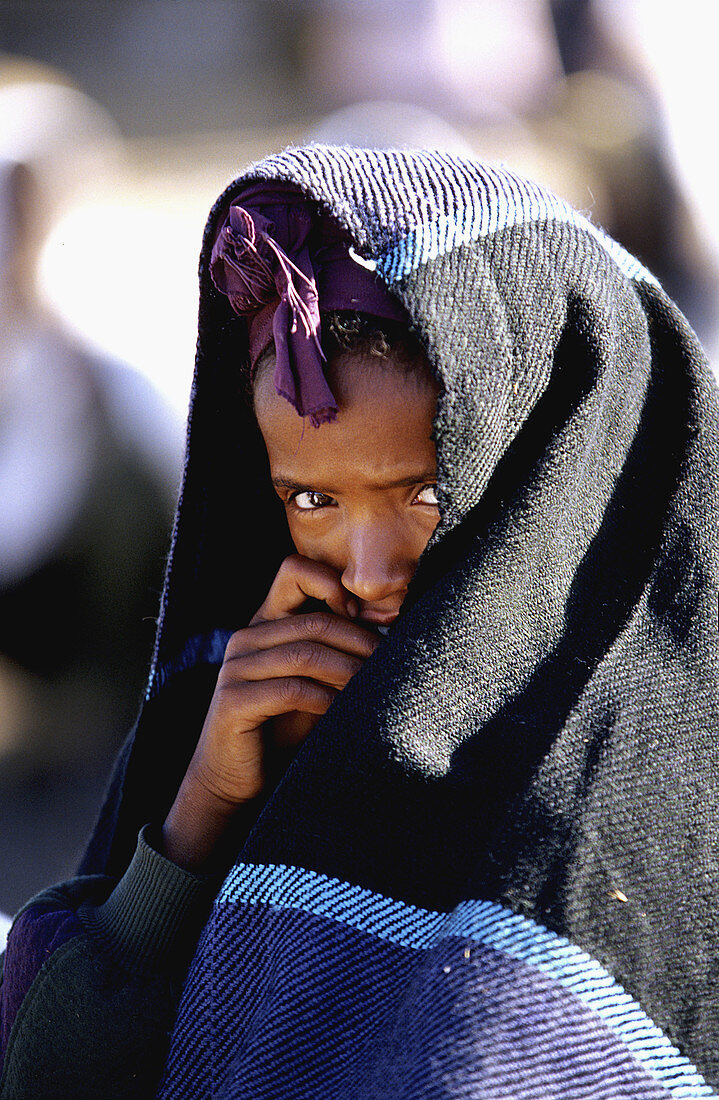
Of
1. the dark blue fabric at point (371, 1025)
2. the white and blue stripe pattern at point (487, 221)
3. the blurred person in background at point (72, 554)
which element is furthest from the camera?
the blurred person in background at point (72, 554)

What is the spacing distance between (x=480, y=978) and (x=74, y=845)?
2.82 m

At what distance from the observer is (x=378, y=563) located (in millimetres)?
1263

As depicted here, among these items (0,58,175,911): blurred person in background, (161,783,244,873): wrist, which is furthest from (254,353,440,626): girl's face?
(0,58,175,911): blurred person in background

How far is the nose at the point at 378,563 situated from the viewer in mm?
1252

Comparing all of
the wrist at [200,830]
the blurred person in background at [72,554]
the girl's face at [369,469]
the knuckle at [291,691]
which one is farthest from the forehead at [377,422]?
the blurred person in background at [72,554]

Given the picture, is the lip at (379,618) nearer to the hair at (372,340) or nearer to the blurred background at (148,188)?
the hair at (372,340)

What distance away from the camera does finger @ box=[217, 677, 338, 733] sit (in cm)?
129

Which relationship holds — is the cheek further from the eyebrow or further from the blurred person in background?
the blurred person in background

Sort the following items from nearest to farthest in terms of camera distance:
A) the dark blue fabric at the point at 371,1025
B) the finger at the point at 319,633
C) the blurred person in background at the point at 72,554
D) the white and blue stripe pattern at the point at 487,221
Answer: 1. the dark blue fabric at the point at 371,1025
2. the white and blue stripe pattern at the point at 487,221
3. the finger at the point at 319,633
4. the blurred person in background at the point at 72,554

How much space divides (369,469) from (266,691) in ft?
0.97

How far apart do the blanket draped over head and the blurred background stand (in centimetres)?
215

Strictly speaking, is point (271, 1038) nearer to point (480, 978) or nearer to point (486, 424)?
point (480, 978)

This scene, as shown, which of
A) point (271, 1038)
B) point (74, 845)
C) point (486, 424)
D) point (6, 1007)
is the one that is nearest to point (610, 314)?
point (486, 424)

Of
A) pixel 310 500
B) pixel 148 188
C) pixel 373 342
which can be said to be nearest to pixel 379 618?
pixel 310 500
